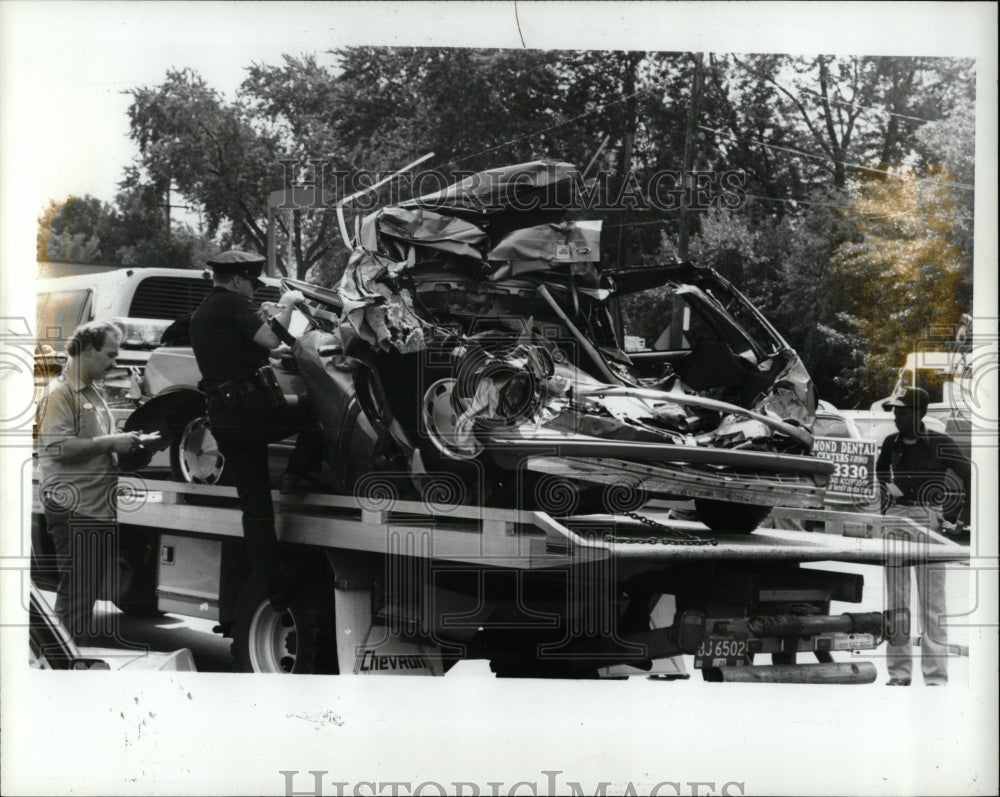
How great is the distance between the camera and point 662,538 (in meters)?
4.77

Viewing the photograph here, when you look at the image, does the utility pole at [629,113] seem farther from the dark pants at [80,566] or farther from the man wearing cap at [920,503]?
the dark pants at [80,566]

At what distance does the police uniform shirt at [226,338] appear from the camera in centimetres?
503

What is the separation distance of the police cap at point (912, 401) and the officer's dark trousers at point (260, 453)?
2.90 m

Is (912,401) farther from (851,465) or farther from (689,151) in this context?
(689,151)

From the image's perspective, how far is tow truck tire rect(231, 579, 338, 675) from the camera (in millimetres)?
5062

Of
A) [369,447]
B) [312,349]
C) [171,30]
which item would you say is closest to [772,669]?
[369,447]

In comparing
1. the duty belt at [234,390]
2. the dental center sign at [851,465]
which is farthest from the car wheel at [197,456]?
the dental center sign at [851,465]

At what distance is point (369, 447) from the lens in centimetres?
494

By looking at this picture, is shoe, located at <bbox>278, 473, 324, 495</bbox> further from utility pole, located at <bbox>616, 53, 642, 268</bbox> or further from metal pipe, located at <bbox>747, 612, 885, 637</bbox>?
metal pipe, located at <bbox>747, 612, 885, 637</bbox>

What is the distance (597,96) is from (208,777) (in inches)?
154

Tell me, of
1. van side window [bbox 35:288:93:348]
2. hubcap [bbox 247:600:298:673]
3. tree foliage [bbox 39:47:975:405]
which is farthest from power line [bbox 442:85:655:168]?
hubcap [bbox 247:600:298:673]

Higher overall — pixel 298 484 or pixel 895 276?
pixel 895 276

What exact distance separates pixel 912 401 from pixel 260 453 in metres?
3.28

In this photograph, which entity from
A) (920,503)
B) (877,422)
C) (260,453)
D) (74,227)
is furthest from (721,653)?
(74,227)
